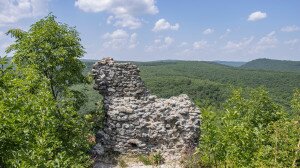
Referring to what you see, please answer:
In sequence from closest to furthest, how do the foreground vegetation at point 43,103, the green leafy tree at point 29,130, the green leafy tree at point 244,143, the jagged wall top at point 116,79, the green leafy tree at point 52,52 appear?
the green leafy tree at point 29,130
the foreground vegetation at point 43,103
the green leafy tree at point 244,143
the green leafy tree at point 52,52
the jagged wall top at point 116,79

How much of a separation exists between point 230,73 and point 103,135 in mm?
174794

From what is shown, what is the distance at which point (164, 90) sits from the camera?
379 ft

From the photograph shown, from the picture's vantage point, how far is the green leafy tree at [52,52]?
21922 mm

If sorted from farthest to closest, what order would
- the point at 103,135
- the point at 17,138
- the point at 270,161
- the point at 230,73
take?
the point at 230,73 < the point at 103,135 < the point at 270,161 < the point at 17,138

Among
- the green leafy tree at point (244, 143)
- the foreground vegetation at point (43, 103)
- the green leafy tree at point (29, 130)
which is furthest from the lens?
the green leafy tree at point (244, 143)

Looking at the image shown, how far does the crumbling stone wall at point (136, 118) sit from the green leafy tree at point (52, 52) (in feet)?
6.35

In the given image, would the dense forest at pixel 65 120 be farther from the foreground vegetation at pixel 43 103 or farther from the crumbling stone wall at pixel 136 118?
the crumbling stone wall at pixel 136 118

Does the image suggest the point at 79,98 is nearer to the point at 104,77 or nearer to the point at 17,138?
the point at 104,77

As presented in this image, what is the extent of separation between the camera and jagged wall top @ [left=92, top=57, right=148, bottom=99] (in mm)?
24422

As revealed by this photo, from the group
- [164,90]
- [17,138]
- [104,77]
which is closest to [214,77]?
[164,90]

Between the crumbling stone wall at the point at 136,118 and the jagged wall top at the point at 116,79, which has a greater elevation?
the jagged wall top at the point at 116,79

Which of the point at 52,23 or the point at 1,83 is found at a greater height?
the point at 52,23

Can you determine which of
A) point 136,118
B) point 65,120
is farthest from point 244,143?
point 136,118

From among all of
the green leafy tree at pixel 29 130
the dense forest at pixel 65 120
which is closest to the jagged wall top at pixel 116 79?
the dense forest at pixel 65 120
